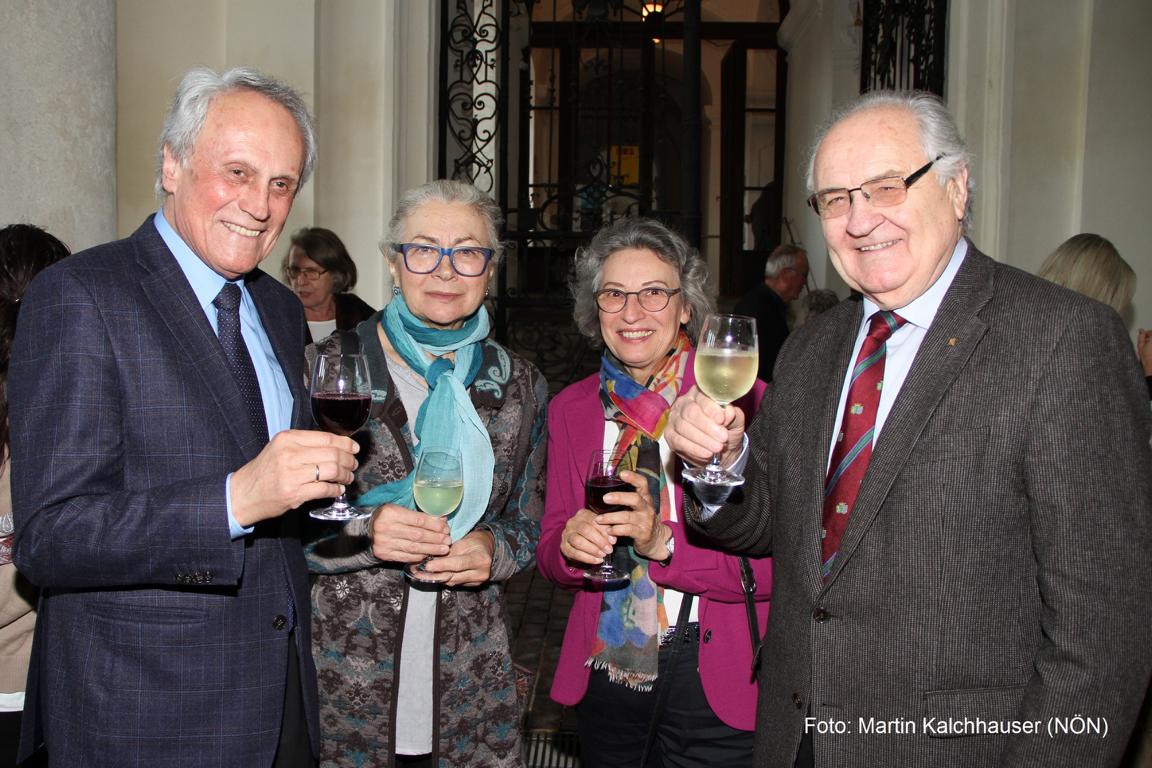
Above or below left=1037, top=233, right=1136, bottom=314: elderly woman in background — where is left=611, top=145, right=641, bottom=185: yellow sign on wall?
above

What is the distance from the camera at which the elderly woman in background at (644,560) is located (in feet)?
7.84

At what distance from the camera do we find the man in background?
22.2 ft

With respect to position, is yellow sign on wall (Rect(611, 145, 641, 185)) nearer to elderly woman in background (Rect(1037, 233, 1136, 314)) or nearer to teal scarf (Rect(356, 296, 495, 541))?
elderly woman in background (Rect(1037, 233, 1136, 314))

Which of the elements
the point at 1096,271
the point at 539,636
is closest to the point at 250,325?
the point at 1096,271

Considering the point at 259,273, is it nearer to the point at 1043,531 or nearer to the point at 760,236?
the point at 1043,531

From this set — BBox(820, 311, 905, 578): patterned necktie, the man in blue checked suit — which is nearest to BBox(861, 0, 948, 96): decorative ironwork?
BBox(820, 311, 905, 578): patterned necktie

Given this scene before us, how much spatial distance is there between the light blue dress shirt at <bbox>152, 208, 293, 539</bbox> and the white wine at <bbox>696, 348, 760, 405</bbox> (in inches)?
36.7

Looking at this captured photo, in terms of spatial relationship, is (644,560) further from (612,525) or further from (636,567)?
(612,525)

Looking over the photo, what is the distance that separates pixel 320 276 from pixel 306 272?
0.08 m

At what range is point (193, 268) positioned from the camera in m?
2.03

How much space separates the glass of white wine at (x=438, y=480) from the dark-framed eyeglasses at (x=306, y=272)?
3308mm

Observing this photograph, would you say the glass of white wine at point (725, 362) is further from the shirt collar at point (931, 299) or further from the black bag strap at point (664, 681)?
the black bag strap at point (664, 681)

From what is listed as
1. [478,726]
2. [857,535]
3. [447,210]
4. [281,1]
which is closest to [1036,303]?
[857,535]

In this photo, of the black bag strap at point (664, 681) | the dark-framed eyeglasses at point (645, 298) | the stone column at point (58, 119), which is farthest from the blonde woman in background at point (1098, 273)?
the stone column at point (58, 119)
